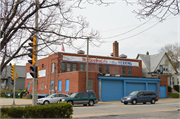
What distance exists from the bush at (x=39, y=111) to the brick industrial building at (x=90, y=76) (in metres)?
18.2

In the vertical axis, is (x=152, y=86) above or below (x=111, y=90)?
above

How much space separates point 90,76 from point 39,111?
2380 centimetres

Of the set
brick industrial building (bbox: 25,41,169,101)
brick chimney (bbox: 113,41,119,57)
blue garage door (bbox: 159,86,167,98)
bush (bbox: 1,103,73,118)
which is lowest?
blue garage door (bbox: 159,86,167,98)

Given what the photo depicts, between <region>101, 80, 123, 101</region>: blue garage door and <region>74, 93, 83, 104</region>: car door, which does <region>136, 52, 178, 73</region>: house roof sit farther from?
<region>74, 93, 83, 104</region>: car door

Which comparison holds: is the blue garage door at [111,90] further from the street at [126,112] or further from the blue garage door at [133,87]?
the street at [126,112]

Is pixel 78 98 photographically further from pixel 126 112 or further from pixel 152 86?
pixel 152 86

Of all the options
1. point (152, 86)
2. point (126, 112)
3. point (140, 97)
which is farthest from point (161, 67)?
point (126, 112)

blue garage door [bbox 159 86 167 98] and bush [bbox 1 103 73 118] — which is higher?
bush [bbox 1 103 73 118]

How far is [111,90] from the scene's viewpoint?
3353cm

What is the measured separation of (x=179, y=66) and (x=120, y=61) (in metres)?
16.5

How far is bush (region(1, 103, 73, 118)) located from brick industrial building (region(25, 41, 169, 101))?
1824cm

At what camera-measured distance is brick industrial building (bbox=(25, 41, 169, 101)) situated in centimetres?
3247

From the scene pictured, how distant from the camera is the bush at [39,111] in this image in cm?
856

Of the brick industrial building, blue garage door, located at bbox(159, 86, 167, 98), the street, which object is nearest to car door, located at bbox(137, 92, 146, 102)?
the street
